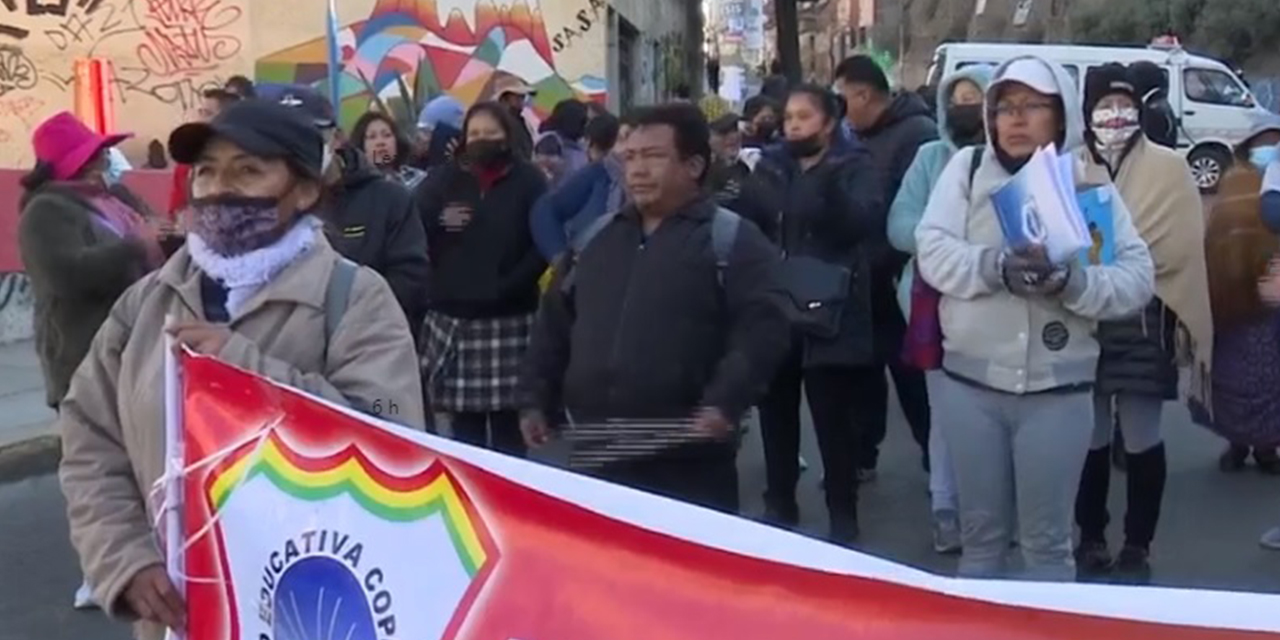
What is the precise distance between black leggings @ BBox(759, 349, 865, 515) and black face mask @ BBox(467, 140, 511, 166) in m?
1.28

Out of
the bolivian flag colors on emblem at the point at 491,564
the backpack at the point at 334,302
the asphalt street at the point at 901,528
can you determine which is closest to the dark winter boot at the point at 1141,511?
the asphalt street at the point at 901,528

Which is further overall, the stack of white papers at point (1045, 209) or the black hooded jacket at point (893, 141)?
the black hooded jacket at point (893, 141)

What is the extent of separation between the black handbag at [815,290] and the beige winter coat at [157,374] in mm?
3079

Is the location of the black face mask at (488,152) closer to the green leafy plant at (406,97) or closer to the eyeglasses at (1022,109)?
the eyeglasses at (1022,109)

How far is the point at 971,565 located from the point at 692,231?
1367 millimetres

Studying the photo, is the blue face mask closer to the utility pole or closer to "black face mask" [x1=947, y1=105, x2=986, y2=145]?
"black face mask" [x1=947, y1=105, x2=986, y2=145]

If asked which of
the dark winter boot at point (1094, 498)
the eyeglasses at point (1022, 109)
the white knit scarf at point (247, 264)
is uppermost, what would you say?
the eyeglasses at point (1022, 109)

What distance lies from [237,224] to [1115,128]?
358 cm

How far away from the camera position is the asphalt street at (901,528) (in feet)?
20.9


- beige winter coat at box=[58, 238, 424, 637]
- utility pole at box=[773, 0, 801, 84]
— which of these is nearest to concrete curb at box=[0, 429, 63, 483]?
beige winter coat at box=[58, 238, 424, 637]

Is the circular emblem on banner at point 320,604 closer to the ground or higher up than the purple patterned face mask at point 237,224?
closer to the ground

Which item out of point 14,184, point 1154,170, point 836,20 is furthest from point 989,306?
point 836,20

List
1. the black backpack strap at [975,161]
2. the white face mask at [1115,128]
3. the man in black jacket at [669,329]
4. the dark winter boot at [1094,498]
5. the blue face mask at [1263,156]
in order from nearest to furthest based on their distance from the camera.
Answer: the man in black jacket at [669,329], the black backpack strap at [975,161], the white face mask at [1115,128], the dark winter boot at [1094,498], the blue face mask at [1263,156]

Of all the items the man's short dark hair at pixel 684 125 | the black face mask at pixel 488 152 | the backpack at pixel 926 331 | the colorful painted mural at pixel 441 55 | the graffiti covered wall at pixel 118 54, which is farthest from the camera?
the colorful painted mural at pixel 441 55
